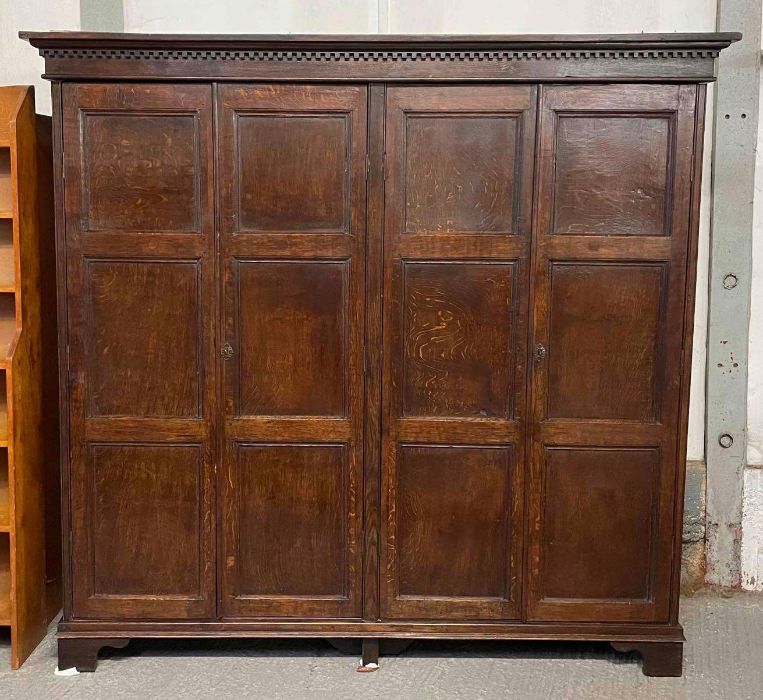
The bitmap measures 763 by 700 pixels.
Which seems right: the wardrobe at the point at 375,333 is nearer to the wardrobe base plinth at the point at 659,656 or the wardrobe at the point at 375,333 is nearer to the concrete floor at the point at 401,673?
the wardrobe base plinth at the point at 659,656

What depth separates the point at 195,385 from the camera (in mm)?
2877

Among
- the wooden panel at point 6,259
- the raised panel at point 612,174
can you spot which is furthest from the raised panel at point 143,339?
the raised panel at point 612,174

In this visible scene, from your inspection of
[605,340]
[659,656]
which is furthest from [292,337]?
[659,656]

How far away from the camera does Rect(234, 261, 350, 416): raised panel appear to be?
2836 mm

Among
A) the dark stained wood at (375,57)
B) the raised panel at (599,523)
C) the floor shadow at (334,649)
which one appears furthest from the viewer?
the floor shadow at (334,649)

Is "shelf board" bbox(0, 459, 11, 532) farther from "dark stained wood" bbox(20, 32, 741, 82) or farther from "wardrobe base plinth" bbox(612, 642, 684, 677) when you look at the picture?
"wardrobe base plinth" bbox(612, 642, 684, 677)

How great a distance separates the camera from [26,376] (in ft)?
9.79

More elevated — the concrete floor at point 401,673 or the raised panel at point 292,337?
the raised panel at point 292,337

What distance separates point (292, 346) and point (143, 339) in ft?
1.71

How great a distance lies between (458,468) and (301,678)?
926 millimetres

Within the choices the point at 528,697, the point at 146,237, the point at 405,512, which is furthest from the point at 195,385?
the point at 528,697

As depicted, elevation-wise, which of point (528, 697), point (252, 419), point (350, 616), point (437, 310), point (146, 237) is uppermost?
point (146, 237)

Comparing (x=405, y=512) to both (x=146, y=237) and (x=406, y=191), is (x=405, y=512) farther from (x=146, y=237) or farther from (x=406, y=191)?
(x=146, y=237)

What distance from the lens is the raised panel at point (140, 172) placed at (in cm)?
278
